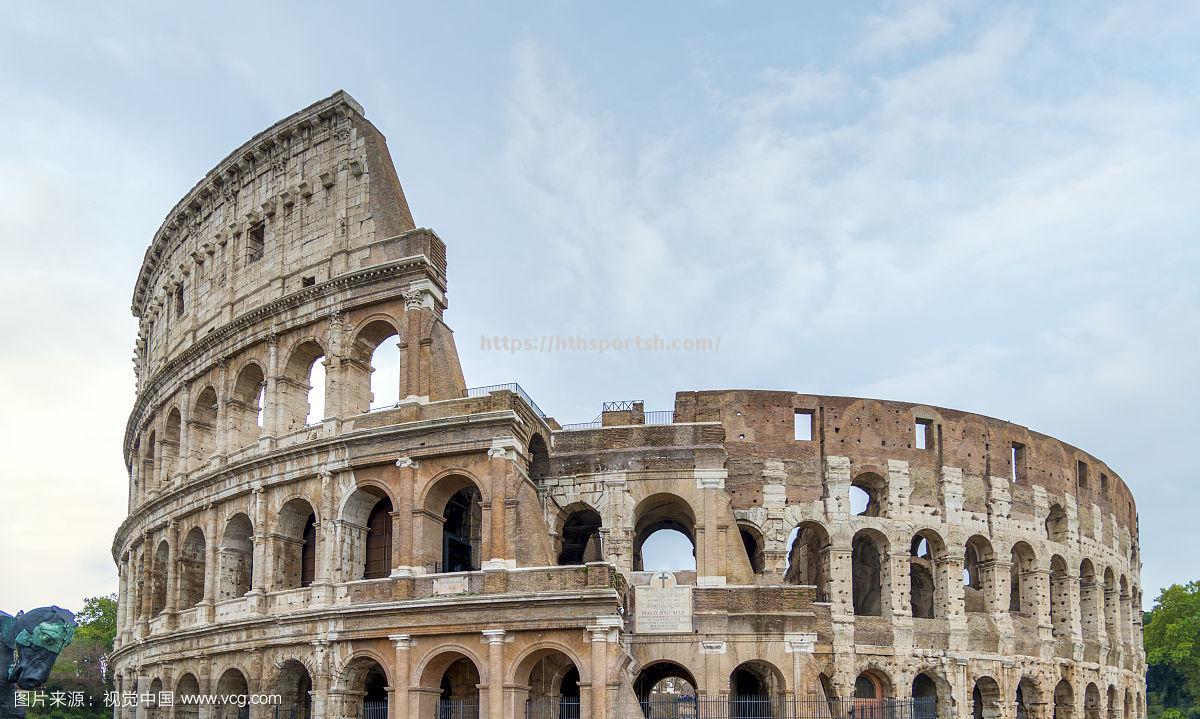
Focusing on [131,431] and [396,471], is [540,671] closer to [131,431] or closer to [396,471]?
[396,471]

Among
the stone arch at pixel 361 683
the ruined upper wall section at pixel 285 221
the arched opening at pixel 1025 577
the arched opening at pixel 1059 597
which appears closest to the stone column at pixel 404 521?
the stone arch at pixel 361 683

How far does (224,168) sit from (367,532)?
11.9 metres

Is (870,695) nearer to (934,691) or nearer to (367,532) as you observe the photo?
(934,691)

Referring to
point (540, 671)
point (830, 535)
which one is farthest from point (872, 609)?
point (540, 671)

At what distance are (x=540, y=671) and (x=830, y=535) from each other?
9233 millimetres

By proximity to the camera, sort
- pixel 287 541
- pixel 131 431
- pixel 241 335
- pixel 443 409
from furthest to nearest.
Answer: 1. pixel 131 431
2. pixel 241 335
3. pixel 287 541
4. pixel 443 409

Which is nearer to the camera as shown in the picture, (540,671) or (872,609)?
(540,671)

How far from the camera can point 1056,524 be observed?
35.3 m

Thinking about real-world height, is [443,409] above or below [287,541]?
above

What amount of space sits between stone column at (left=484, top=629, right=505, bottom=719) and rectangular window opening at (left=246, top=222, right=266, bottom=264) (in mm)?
13060

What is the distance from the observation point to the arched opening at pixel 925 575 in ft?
105

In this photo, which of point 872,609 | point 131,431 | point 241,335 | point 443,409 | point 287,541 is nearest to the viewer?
point 443,409

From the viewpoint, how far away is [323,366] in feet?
90.6

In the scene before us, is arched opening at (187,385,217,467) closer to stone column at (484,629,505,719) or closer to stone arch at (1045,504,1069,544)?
stone column at (484,629,505,719)
